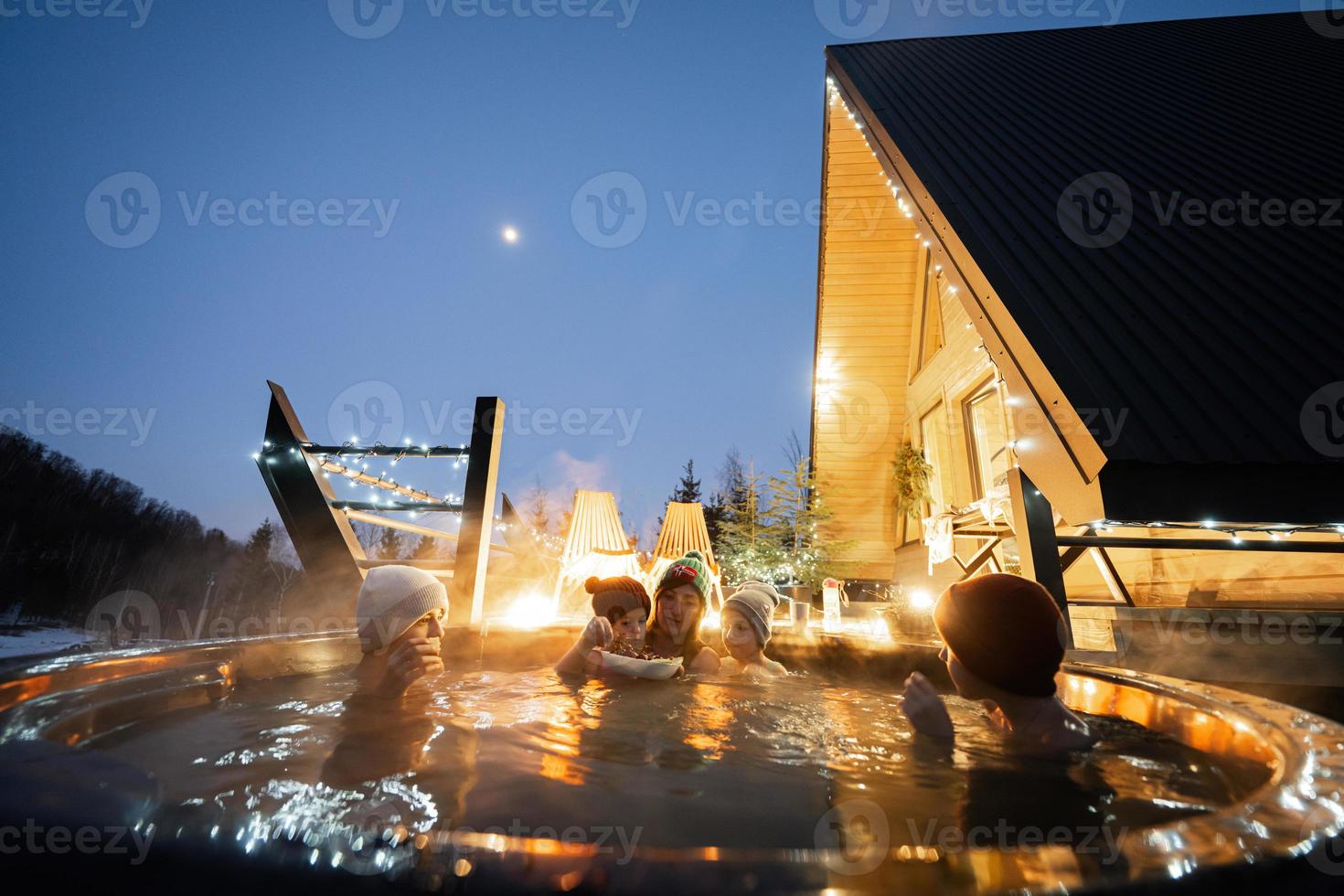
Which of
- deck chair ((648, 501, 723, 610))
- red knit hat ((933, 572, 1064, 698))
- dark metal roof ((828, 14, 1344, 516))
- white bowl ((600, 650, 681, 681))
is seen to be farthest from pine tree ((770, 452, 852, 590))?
red knit hat ((933, 572, 1064, 698))

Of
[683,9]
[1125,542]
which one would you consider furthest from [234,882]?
[683,9]

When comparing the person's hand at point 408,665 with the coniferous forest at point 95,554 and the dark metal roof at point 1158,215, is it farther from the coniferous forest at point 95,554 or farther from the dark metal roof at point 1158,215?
the coniferous forest at point 95,554

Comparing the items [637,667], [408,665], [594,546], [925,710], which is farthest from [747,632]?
[594,546]

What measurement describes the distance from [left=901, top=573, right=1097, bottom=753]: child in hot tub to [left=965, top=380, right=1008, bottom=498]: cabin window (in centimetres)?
519

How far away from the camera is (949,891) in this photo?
0.35m

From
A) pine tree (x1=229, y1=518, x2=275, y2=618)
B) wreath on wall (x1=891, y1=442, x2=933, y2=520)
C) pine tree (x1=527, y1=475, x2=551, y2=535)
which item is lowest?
pine tree (x1=229, y1=518, x2=275, y2=618)

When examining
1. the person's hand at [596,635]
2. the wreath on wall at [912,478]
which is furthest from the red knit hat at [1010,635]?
Answer: the wreath on wall at [912,478]

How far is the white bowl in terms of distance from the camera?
2.09 m

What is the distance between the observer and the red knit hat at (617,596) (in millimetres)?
2447

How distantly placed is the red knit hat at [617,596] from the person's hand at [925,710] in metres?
1.33

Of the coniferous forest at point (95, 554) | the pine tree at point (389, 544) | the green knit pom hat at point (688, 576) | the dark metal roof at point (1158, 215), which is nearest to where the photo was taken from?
the dark metal roof at point (1158, 215)

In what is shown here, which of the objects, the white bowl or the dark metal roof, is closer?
the dark metal roof

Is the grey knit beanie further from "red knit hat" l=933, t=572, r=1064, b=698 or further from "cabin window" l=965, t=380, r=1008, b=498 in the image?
"cabin window" l=965, t=380, r=1008, b=498

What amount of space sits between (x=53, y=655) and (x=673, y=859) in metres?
1.60
